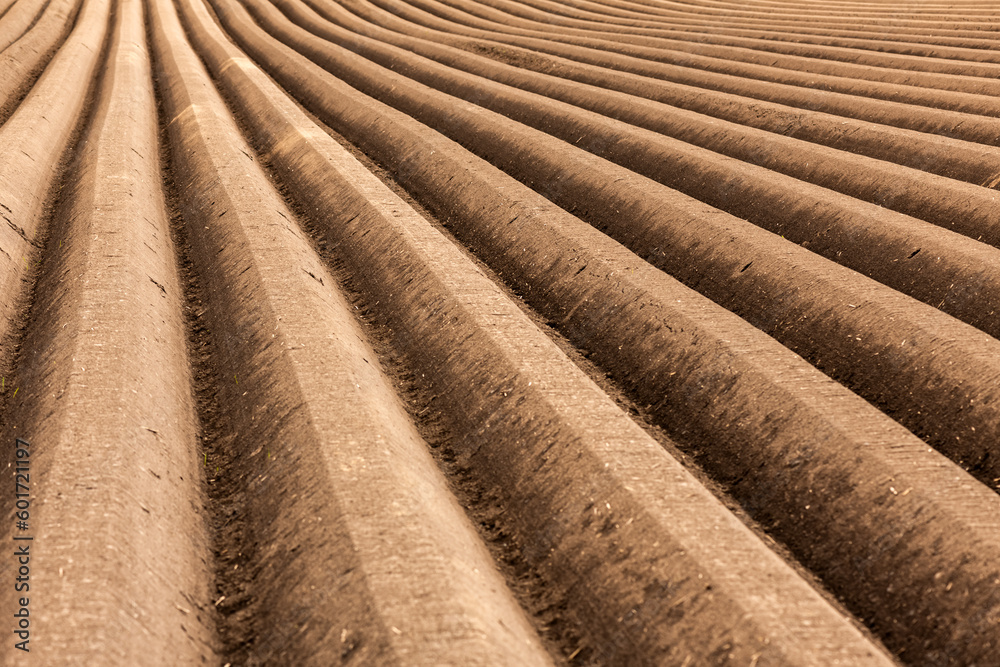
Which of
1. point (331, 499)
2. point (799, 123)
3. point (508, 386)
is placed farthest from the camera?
point (799, 123)

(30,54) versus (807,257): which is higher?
(807,257)

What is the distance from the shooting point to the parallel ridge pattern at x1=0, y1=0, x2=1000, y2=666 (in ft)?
11.5

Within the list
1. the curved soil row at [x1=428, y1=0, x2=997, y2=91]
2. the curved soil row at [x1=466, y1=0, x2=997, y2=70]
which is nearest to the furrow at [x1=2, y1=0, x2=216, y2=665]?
the curved soil row at [x1=428, y1=0, x2=997, y2=91]

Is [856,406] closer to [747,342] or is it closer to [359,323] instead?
[747,342]

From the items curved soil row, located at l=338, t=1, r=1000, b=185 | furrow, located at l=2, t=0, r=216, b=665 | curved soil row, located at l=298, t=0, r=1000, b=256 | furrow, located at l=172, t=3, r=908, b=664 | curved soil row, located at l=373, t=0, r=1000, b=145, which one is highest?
curved soil row, located at l=373, t=0, r=1000, b=145

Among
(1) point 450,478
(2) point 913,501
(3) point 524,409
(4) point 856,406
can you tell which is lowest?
(1) point 450,478

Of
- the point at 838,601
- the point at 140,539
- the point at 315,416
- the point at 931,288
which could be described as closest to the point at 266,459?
the point at 315,416

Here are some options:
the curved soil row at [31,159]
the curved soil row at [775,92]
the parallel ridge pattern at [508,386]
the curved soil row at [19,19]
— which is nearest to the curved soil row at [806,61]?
the curved soil row at [775,92]

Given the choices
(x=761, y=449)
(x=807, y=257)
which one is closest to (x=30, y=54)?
(x=807, y=257)

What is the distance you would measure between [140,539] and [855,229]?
7.55 m

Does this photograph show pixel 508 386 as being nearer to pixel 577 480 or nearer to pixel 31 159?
pixel 577 480

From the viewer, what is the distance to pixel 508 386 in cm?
520

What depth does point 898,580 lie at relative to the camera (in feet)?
12.6

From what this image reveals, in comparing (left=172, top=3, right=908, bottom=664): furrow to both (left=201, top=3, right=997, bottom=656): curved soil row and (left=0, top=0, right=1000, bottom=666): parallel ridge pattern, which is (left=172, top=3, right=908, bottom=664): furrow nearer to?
(left=0, top=0, right=1000, bottom=666): parallel ridge pattern
